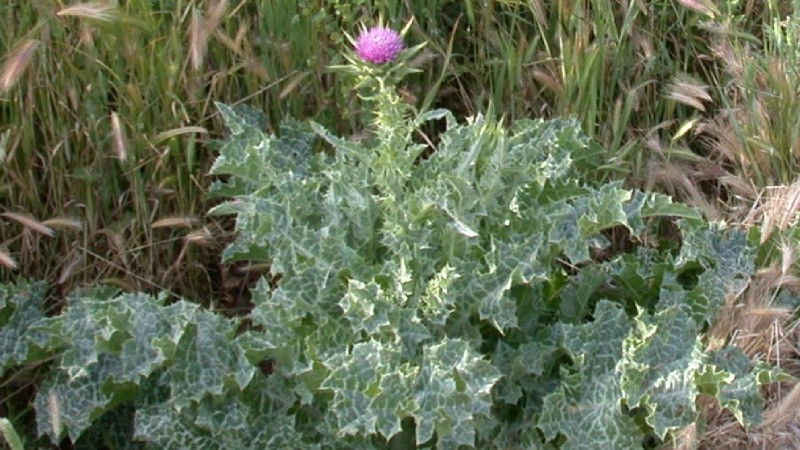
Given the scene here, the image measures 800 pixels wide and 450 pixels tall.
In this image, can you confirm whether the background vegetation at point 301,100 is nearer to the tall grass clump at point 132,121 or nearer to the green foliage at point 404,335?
the tall grass clump at point 132,121

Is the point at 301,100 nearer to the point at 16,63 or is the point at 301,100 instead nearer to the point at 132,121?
the point at 132,121

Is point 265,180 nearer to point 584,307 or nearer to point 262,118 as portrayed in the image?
point 262,118

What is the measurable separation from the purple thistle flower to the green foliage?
12cm

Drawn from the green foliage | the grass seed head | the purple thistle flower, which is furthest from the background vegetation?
the purple thistle flower

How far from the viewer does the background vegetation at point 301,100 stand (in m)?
2.68

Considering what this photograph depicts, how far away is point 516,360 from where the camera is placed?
94.9 inches

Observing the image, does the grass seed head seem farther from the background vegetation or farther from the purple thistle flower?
the purple thistle flower

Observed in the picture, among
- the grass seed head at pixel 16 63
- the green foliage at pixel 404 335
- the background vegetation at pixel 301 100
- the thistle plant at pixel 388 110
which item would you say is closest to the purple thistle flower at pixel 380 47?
the thistle plant at pixel 388 110

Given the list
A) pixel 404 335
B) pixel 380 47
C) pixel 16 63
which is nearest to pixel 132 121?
pixel 16 63

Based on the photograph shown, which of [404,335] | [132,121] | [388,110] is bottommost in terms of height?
[404,335]

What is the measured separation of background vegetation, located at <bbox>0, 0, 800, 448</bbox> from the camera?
2.68m

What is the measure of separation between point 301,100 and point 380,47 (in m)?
0.61

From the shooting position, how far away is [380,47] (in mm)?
2398

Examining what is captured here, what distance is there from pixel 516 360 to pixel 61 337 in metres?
0.85
